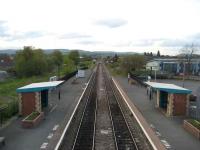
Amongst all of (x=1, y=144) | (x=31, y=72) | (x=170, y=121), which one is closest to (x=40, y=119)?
(x=1, y=144)

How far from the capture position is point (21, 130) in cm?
1745

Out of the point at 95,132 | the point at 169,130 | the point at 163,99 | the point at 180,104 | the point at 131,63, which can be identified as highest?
the point at 131,63

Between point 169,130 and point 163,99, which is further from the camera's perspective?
point 163,99

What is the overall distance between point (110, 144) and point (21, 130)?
5.29 m

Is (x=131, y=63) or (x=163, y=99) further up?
(x=131, y=63)

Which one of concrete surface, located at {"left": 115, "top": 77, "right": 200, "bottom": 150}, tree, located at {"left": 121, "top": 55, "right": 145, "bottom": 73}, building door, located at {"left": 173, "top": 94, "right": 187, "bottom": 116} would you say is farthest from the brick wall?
tree, located at {"left": 121, "top": 55, "right": 145, "bottom": 73}

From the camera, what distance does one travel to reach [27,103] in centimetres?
2162

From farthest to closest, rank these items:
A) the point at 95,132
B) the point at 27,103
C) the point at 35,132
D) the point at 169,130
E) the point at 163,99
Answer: the point at 163,99 < the point at 27,103 < the point at 95,132 < the point at 169,130 < the point at 35,132

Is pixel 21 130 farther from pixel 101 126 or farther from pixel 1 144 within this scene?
pixel 101 126

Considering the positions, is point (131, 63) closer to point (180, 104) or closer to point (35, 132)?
point (180, 104)

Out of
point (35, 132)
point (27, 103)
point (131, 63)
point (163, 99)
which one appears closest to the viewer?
point (35, 132)

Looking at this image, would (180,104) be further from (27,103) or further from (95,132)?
(27,103)

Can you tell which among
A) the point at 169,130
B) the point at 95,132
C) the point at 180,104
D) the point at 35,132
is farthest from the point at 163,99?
the point at 35,132

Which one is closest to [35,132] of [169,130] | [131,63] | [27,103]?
[27,103]
